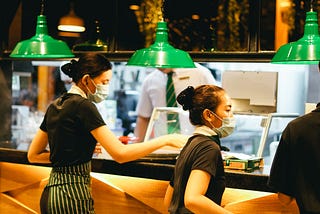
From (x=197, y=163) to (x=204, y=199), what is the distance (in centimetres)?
19

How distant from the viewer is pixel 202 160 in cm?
296

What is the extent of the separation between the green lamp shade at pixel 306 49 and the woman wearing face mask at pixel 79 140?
858 mm

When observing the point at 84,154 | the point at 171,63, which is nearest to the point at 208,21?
the point at 171,63

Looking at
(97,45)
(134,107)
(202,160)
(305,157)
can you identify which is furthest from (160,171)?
(134,107)

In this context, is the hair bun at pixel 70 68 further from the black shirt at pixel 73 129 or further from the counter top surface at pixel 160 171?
the counter top surface at pixel 160 171

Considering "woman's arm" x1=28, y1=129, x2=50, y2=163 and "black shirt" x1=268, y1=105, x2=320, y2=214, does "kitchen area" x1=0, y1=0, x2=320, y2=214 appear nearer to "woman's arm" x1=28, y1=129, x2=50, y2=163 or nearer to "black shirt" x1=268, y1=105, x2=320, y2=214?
"woman's arm" x1=28, y1=129, x2=50, y2=163

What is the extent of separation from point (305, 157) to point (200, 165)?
490mm

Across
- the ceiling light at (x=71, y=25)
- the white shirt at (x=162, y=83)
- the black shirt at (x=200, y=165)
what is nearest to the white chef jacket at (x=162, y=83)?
→ the white shirt at (x=162, y=83)

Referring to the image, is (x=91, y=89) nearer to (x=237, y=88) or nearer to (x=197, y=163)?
(x=197, y=163)

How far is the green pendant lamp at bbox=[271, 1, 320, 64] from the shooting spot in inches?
145

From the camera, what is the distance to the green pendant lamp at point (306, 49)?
367cm

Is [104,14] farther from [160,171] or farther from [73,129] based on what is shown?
[73,129]

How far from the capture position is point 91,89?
384 centimetres

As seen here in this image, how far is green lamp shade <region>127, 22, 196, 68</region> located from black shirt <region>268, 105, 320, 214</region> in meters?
1.25
